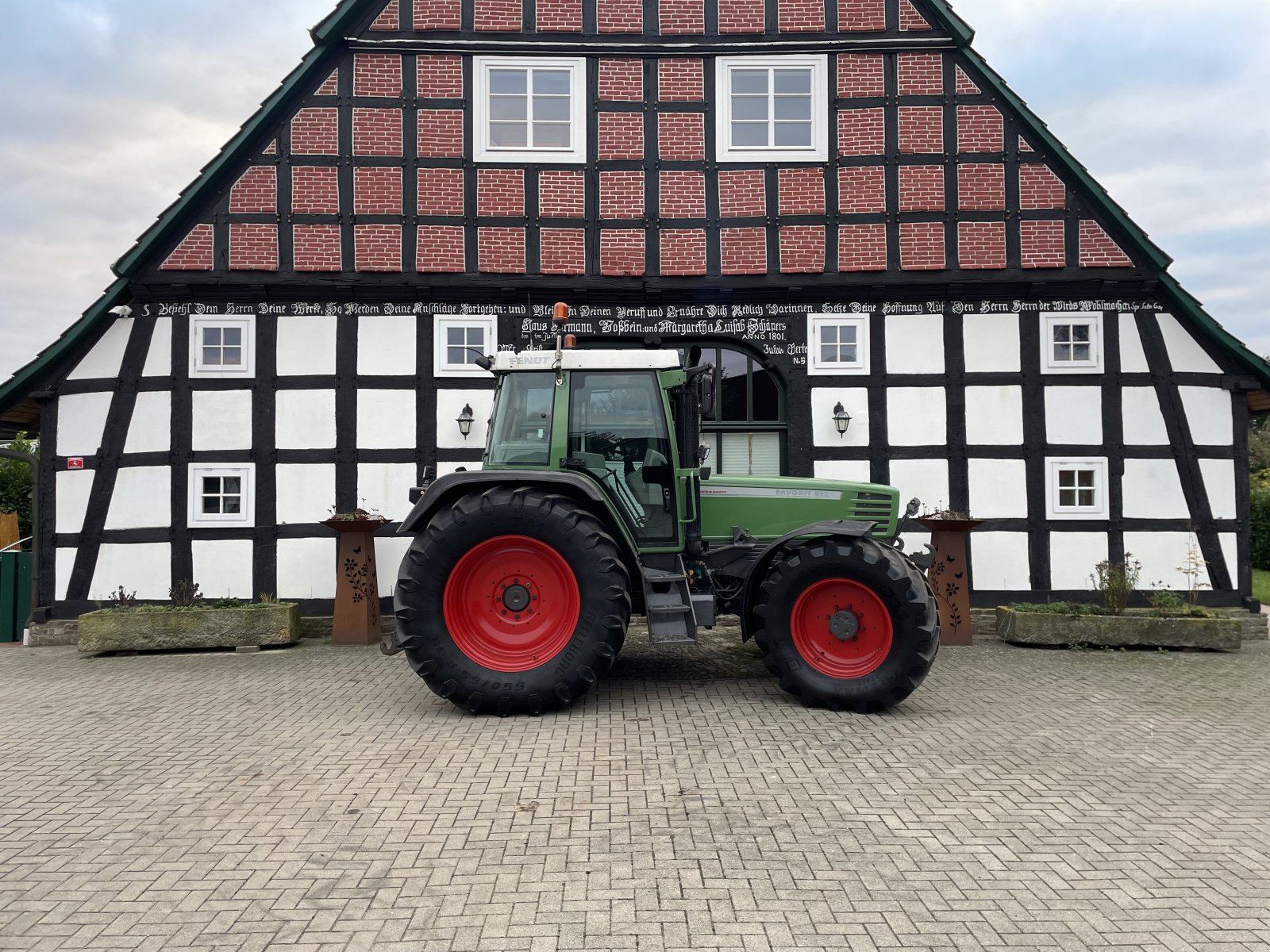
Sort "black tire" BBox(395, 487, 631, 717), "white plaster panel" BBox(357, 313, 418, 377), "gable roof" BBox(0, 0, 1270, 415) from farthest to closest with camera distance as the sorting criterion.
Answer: "white plaster panel" BBox(357, 313, 418, 377) → "gable roof" BBox(0, 0, 1270, 415) → "black tire" BBox(395, 487, 631, 717)

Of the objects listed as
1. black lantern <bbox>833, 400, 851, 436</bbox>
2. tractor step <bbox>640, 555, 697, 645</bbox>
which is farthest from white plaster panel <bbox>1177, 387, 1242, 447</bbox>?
tractor step <bbox>640, 555, 697, 645</bbox>

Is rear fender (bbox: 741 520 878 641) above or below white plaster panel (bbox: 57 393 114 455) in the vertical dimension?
below

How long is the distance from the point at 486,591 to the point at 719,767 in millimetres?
2164

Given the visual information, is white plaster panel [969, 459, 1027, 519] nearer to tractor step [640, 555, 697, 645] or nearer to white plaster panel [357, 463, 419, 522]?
tractor step [640, 555, 697, 645]

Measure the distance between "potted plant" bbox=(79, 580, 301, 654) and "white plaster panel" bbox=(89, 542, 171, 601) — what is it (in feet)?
1.25

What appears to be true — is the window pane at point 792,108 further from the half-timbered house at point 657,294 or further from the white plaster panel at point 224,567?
the white plaster panel at point 224,567

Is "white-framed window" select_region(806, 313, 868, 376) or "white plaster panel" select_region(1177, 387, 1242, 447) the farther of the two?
"white-framed window" select_region(806, 313, 868, 376)

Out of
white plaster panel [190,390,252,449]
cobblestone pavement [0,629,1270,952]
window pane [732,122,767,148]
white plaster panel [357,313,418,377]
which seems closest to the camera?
cobblestone pavement [0,629,1270,952]

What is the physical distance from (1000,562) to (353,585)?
746 centimetres

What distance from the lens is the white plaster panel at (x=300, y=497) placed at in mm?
8945

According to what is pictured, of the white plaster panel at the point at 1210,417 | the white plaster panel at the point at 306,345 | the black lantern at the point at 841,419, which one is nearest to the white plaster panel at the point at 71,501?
the white plaster panel at the point at 306,345

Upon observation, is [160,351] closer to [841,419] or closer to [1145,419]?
[841,419]

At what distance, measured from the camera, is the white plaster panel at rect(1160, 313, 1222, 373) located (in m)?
8.98

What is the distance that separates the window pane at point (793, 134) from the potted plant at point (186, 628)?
7881mm
